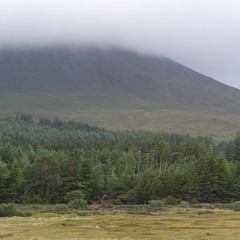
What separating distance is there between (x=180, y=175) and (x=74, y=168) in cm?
2512

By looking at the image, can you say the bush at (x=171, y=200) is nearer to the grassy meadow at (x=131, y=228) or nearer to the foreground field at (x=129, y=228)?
the grassy meadow at (x=131, y=228)

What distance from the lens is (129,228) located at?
203ft

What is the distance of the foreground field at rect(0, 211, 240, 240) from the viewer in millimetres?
52094

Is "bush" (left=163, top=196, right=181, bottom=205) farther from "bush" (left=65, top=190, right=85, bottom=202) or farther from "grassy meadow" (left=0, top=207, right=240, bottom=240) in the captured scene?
"grassy meadow" (left=0, top=207, right=240, bottom=240)

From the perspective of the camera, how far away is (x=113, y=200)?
10969cm

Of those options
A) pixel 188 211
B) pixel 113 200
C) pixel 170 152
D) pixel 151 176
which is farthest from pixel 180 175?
pixel 170 152

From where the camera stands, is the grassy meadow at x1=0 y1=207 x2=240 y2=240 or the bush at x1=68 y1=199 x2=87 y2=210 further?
the bush at x1=68 y1=199 x2=87 y2=210

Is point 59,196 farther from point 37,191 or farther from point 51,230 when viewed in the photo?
point 51,230

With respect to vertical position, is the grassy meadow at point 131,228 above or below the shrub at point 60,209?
above

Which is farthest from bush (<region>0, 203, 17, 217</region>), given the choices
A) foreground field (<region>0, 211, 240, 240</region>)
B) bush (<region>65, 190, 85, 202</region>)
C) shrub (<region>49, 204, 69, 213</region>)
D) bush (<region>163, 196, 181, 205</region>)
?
bush (<region>163, 196, 181, 205</region>)

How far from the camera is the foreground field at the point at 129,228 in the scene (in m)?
52.1

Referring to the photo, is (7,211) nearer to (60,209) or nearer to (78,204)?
(60,209)

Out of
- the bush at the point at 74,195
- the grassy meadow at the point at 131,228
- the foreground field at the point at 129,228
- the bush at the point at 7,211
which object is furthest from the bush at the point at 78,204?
the foreground field at the point at 129,228

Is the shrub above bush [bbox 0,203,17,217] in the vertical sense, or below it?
below
